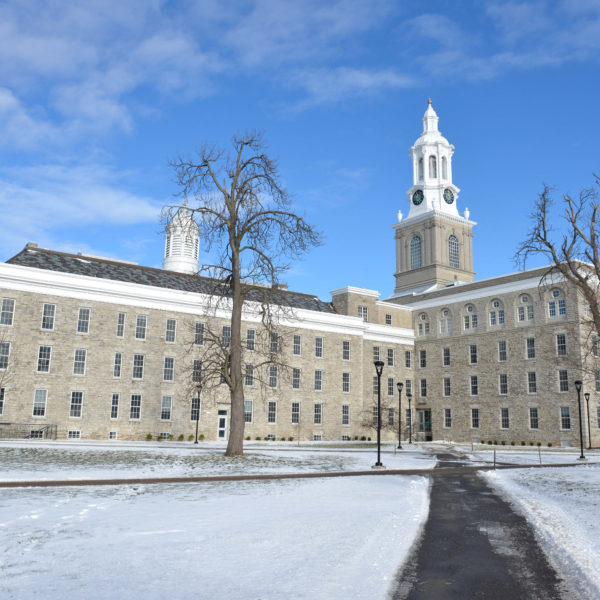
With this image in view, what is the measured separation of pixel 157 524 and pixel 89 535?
4.30 feet

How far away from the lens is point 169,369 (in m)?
46.0

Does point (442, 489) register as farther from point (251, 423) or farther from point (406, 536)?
point (251, 423)

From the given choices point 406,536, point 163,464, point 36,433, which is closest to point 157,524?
point 406,536

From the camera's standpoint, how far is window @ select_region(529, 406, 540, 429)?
→ 51.8 m

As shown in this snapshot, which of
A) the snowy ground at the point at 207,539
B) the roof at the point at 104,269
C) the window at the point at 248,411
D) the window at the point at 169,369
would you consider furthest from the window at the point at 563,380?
the snowy ground at the point at 207,539

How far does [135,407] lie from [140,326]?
6.15m

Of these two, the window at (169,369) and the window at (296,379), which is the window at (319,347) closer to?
the window at (296,379)

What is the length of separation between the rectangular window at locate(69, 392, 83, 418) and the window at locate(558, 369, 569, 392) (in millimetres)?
38995

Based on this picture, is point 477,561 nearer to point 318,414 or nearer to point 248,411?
point 248,411

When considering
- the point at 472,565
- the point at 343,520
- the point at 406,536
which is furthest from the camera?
the point at 343,520

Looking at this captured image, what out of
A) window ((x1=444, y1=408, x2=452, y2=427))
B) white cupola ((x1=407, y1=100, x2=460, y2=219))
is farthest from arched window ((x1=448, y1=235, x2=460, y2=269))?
window ((x1=444, y1=408, x2=452, y2=427))

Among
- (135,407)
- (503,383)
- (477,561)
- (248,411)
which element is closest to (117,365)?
(135,407)

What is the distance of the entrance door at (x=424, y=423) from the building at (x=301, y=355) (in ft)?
0.44

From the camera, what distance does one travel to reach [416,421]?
62750 mm
